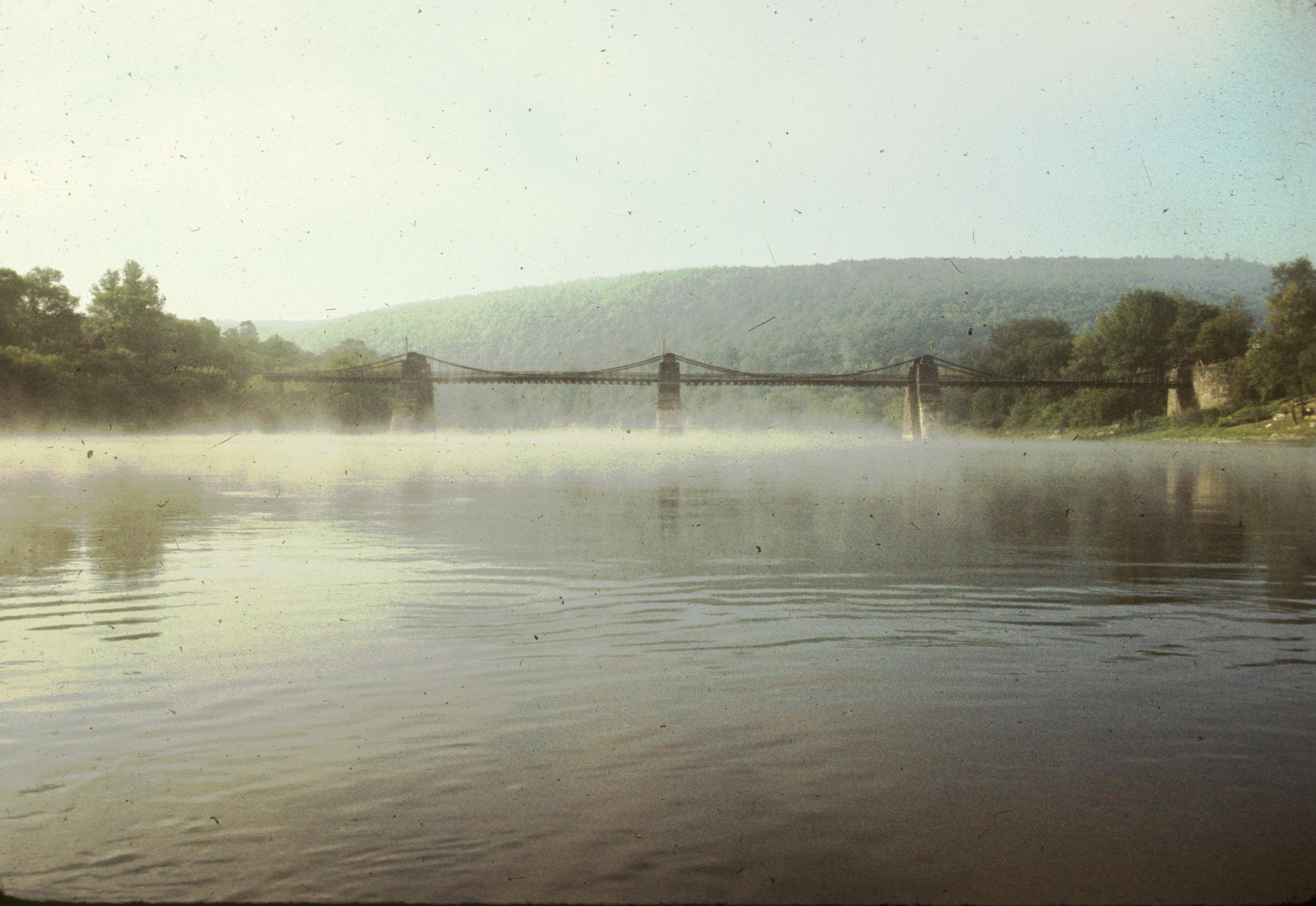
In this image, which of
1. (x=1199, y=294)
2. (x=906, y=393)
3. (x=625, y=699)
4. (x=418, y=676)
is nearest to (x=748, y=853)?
(x=625, y=699)

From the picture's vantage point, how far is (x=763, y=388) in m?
157

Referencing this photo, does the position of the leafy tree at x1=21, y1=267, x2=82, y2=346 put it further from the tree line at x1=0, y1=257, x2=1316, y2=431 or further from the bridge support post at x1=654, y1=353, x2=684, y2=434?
the bridge support post at x1=654, y1=353, x2=684, y2=434

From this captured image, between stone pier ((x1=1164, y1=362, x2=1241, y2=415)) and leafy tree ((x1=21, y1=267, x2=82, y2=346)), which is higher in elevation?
leafy tree ((x1=21, y1=267, x2=82, y2=346))

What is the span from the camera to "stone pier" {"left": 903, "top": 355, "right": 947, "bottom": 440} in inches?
4673

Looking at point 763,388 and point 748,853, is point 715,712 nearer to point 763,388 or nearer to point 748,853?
point 748,853

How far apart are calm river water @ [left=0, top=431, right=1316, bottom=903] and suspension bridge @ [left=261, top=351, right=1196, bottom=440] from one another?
9572 cm

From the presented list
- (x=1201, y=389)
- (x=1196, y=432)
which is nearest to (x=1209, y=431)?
(x=1196, y=432)

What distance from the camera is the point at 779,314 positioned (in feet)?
563

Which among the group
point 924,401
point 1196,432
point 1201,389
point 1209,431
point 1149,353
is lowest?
point 1196,432

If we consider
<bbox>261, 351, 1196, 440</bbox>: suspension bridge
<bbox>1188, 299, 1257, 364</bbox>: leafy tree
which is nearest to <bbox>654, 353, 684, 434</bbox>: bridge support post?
<bbox>261, 351, 1196, 440</bbox>: suspension bridge

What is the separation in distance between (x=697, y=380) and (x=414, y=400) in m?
32.6

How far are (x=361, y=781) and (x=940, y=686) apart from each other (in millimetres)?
4062

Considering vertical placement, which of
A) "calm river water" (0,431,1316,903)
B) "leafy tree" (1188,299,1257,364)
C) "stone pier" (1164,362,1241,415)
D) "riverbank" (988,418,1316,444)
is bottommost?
"riverbank" (988,418,1316,444)

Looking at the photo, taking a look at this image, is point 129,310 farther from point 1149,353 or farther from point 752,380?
point 1149,353
